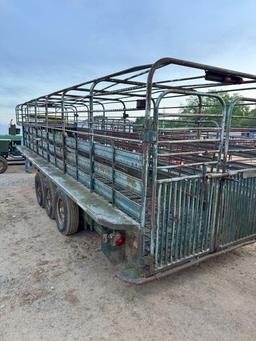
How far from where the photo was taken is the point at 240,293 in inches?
117

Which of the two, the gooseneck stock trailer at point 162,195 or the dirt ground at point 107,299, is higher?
the gooseneck stock trailer at point 162,195

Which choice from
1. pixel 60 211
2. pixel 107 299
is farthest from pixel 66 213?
pixel 107 299

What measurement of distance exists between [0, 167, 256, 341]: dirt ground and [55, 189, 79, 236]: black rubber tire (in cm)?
24

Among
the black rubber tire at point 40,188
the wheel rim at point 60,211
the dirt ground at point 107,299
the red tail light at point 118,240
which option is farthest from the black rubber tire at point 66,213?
the red tail light at point 118,240

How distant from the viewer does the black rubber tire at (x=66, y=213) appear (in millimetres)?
4086

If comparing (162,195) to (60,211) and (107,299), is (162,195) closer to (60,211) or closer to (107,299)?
(107,299)

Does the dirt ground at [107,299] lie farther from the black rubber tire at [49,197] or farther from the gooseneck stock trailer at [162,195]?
the black rubber tire at [49,197]

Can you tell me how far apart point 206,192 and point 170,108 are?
368 centimetres

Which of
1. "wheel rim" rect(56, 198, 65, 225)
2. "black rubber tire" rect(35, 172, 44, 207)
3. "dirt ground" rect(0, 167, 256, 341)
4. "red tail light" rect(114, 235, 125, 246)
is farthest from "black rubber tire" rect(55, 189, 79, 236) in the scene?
"red tail light" rect(114, 235, 125, 246)

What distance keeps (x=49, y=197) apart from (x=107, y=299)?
284 cm

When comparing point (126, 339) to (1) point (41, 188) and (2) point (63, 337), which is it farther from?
(1) point (41, 188)

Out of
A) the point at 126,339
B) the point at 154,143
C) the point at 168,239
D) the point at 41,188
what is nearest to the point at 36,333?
the point at 126,339

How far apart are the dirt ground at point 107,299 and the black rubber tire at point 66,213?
240 millimetres

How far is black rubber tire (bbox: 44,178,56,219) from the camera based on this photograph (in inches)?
190
